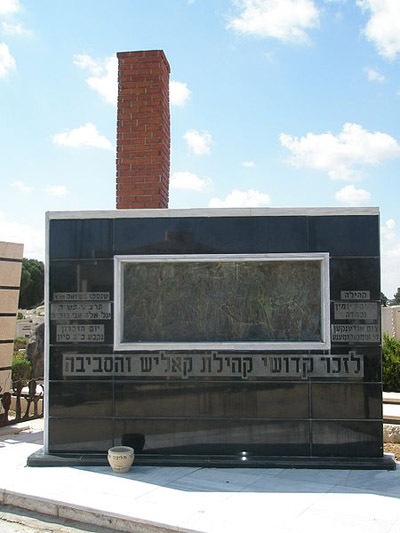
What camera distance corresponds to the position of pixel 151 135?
24.6 feet

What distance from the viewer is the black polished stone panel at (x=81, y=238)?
645cm

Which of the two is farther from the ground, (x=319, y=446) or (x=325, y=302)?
(x=325, y=302)

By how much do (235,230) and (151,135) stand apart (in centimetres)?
217

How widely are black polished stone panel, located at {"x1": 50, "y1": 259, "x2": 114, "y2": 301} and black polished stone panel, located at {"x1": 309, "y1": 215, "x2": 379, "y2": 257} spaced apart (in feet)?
8.11

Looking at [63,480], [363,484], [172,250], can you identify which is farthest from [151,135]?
[363,484]

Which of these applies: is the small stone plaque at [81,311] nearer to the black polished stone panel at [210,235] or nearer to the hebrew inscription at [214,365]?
the hebrew inscription at [214,365]

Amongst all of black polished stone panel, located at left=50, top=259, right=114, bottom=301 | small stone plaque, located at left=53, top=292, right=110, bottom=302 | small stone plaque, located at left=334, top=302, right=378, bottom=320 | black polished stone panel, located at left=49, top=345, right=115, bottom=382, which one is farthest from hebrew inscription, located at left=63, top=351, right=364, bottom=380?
black polished stone panel, located at left=50, top=259, right=114, bottom=301

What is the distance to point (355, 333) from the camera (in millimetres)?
6164

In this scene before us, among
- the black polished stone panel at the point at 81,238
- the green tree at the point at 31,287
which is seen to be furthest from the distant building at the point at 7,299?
the green tree at the point at 31,287

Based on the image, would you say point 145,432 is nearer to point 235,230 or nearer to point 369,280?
point 235,230

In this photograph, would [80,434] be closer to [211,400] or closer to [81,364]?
[81,364]

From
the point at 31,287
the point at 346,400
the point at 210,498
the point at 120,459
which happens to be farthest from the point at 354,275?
the point at 31,287

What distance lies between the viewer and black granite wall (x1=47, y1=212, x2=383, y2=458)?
20.2ft

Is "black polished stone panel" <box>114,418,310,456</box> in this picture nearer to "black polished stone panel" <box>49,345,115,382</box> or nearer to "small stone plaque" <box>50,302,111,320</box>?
"black polished stone panel" <box>49,345,115,382</box>
